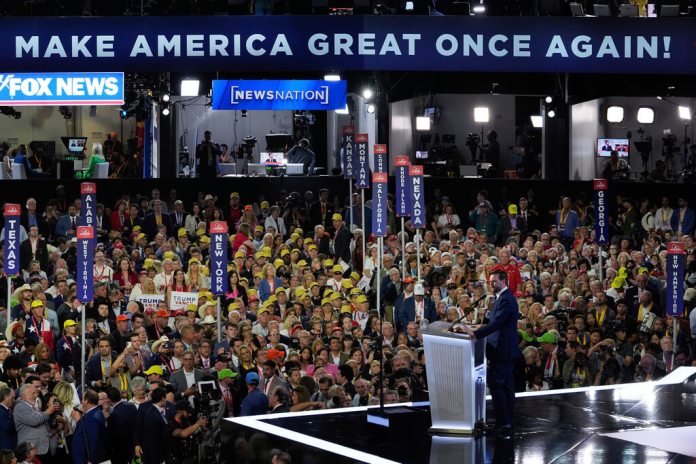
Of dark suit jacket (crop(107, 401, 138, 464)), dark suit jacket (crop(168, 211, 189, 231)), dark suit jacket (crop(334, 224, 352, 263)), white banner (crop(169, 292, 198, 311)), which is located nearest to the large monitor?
dark suit jacket (crop(334, 224, 352, 263))

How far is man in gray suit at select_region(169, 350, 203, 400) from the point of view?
13.5 m

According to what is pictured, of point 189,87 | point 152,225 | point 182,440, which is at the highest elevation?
point 189,87

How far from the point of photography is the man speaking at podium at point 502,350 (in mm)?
10117

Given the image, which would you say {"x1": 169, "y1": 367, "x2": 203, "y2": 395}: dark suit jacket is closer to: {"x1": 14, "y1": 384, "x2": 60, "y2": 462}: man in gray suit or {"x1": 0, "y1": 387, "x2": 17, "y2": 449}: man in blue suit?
{"x1": 14, "y1": 384, "x2": 60, "y2": 462}: man in gray suit

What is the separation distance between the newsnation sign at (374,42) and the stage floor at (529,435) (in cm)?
1209

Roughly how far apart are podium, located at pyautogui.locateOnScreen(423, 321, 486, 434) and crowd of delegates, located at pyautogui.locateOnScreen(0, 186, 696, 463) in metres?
0.39

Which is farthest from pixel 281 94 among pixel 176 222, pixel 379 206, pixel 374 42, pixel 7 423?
pixel 7 423

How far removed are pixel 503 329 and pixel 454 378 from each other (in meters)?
→ 0.58

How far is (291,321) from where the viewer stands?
16.1 meters

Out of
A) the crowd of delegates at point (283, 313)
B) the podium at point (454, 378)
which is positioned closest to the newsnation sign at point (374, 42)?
Answer: the crowd of delegates at point (283, 313)

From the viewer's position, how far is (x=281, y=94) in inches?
930

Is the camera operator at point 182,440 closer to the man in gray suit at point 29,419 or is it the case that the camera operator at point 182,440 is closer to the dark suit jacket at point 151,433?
the dark suit jacket at point 151,433

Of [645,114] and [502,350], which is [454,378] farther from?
[645,114]

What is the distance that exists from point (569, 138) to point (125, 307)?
14.6 meters
